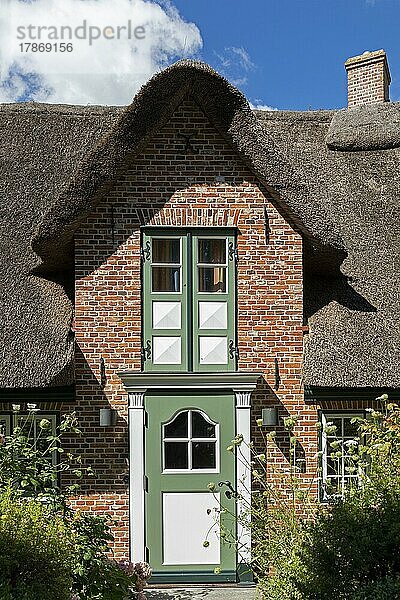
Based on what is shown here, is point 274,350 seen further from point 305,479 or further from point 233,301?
point 305,479

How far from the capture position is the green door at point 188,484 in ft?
33.9

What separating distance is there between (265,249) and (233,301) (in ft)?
2.58

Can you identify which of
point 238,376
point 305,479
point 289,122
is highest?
point 289,122

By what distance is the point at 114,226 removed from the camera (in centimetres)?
1069

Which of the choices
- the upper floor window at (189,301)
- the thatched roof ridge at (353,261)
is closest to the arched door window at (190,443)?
the upper floor window at (189,301)

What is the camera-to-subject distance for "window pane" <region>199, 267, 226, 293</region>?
10.7m

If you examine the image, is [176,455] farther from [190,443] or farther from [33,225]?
[33,225]

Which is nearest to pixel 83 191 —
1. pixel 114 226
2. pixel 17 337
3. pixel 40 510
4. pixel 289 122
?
pixel 114 226

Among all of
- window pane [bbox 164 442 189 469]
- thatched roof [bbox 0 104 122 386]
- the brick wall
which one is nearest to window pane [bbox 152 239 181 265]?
the brick wall

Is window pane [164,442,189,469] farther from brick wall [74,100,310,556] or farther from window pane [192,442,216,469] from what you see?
brick wall [74,100,310,556]

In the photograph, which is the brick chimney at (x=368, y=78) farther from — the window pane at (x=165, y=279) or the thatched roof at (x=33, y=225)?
the window pane at (x=165, y=279)

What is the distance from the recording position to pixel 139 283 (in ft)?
35.0

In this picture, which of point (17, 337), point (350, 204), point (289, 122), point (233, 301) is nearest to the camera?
point (17, 337)

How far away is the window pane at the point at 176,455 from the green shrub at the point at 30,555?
3.81m
